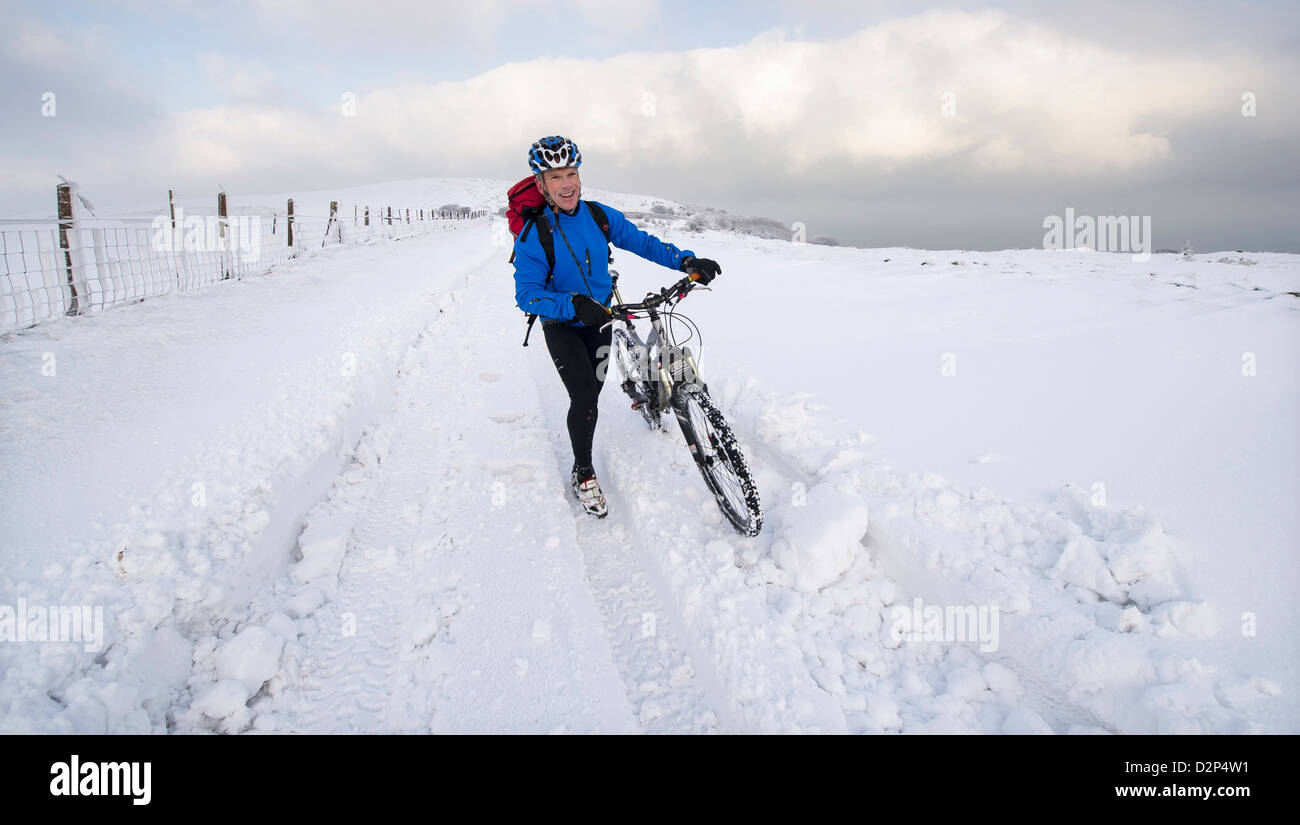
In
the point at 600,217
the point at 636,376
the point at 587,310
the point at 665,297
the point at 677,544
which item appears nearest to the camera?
the point at 587,310

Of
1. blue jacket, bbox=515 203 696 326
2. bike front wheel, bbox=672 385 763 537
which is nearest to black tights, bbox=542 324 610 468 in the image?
blue jacket, bbox=515 203 696 326

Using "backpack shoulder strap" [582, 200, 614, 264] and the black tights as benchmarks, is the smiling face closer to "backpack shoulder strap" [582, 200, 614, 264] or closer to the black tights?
"backpack shoulder strap" [582, 200, 614, 264]

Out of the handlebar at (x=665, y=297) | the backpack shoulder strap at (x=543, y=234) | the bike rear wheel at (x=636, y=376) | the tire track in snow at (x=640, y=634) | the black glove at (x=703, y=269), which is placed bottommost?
the tire track in snow at (x=640, y=634)

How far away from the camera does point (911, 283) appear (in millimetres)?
10000

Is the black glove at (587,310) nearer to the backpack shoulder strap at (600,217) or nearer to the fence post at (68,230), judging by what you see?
the backpack shoulder strap at (600,217)

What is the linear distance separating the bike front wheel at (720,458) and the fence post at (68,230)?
8.75 m

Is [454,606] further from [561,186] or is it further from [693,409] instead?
[561,186]

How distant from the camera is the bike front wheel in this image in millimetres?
3537

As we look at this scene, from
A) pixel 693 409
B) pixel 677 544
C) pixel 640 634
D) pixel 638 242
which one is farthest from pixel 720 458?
pixel 638 242

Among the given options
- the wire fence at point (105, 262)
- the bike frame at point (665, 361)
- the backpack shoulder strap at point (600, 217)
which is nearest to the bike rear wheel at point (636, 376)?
the bike frame at point (665, 361)

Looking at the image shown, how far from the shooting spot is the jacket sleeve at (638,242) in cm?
423

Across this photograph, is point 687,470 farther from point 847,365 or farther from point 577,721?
point 847,365

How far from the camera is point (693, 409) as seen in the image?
3977 mm

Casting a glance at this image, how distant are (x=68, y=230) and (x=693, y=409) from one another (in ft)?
30.5
